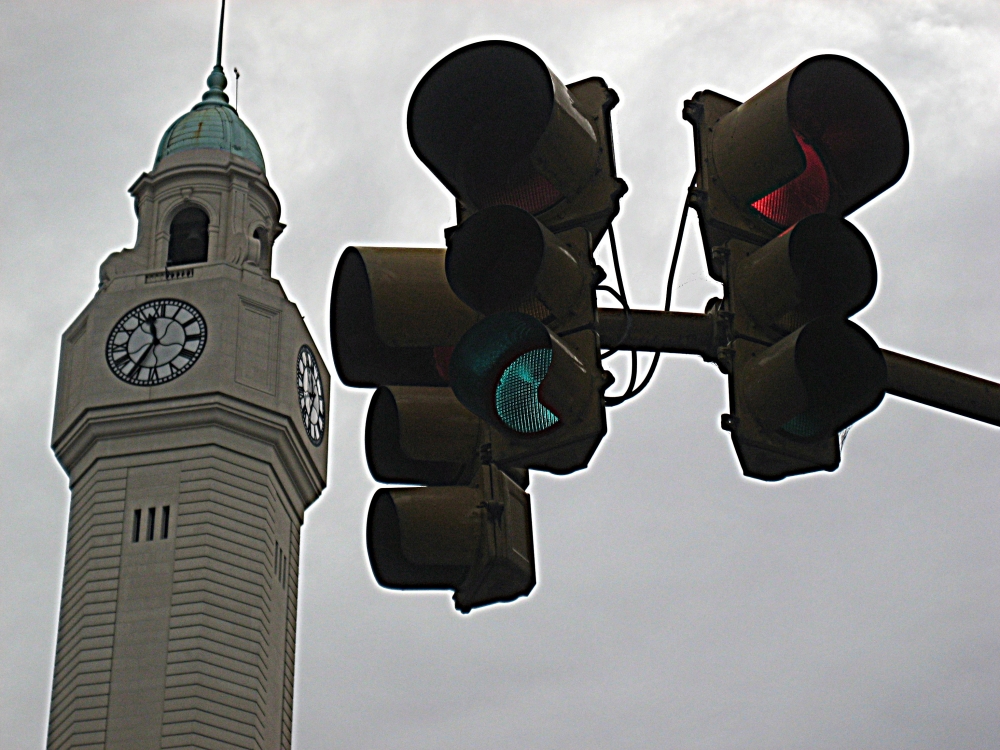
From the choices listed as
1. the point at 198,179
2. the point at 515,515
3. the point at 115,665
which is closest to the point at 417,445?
the point at 515,515

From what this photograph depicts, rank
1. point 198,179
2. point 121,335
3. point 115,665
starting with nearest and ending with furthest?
point 115,665 → point 121,335 → point 198,179

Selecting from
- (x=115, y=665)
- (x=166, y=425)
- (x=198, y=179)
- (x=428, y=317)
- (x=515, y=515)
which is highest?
(x=198, y=179)

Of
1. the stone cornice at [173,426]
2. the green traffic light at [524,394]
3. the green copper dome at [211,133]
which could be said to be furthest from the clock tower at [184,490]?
the green traffic light at [524,394]

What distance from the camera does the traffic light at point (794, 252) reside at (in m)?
6.89

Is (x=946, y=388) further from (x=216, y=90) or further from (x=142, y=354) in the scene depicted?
(x=216, y=90)

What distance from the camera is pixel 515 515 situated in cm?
747

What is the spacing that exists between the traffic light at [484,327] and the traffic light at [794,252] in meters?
0.47

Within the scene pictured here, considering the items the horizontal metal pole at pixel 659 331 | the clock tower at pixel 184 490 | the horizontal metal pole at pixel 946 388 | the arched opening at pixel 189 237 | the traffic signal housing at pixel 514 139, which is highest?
the arched opening at pixel 189 237

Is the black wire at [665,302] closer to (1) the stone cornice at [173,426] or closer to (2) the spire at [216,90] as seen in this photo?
(1) the stone cornice at [173,426]

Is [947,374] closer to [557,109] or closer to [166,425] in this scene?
[557,109]

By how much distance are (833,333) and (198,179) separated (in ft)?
234

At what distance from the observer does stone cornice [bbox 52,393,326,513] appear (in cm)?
6950

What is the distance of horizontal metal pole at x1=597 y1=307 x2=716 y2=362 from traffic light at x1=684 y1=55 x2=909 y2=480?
11 centimetres

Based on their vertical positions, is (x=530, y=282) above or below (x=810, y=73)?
below
